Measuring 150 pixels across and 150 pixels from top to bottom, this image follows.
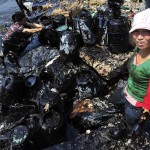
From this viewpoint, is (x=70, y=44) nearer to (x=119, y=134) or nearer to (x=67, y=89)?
(x=67, y=89)

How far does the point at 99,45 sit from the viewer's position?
5.04m

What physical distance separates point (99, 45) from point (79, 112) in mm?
1500

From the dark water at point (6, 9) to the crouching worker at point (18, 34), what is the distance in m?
3.20

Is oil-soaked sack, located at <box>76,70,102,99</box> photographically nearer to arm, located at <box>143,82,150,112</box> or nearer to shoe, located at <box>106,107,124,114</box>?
shoe, located at <box>106,107,124,114</box>

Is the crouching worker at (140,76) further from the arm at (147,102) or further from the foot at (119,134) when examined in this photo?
the foot at (119,134)

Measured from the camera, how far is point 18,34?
6023mm

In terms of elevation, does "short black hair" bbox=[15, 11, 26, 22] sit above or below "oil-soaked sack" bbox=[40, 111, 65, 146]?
above

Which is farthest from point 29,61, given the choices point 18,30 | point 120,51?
point 120,51

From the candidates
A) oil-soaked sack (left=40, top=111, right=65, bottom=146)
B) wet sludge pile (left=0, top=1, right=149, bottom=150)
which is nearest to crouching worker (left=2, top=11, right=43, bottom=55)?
wet sludge pile (left=0, top=1, right=149, bottom=150)

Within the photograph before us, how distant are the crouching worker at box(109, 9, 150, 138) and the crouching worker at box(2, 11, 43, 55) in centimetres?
362

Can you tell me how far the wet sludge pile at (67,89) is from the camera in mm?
3498

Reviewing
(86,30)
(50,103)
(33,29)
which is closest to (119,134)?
(50,103)

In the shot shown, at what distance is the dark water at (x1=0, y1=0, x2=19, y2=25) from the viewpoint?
9.46m

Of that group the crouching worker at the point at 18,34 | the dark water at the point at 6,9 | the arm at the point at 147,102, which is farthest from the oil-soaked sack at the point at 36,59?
the dark water at the point at 6,9
